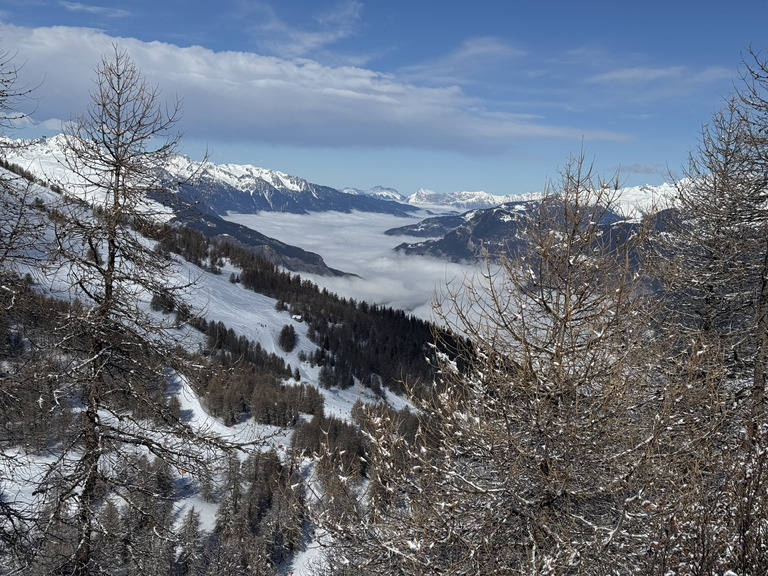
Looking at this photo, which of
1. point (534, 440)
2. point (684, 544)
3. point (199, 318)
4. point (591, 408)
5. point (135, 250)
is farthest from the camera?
point (199, 318)

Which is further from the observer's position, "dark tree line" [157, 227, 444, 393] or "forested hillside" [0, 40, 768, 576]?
"dark tree line" [157, 227, 444, 393]

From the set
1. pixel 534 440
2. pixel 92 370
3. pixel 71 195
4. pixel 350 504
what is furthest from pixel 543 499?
pixel 71 195

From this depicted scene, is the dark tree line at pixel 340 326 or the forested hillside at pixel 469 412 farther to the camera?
the dark tree line at pixel 340 326

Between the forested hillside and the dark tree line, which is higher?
the forested hillside

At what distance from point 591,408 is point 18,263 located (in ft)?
29.9

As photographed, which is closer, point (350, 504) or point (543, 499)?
point (543, 499)

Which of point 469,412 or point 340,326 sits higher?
point 469,412

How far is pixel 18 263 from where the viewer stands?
794 centimetres

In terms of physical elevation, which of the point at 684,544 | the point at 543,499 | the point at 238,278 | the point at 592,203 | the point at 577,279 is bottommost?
the point at 238,278

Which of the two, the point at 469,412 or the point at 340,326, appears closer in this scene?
the point at 469,412

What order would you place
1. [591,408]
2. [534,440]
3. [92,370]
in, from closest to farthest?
[591,408] → [534,440] → [92,370]

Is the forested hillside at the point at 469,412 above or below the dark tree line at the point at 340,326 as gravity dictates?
above

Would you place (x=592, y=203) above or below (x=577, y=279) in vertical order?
above

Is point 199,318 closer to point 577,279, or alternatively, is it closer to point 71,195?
point 71,195
